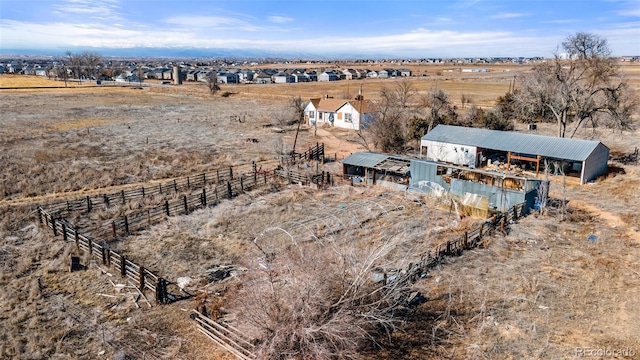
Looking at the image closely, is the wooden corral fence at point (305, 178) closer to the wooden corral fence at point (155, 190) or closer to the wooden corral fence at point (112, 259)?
the wooden corral fence at point (155, 190)

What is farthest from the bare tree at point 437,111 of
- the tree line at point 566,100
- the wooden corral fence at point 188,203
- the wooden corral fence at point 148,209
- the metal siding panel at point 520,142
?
the wooden corral fence at point 188,203

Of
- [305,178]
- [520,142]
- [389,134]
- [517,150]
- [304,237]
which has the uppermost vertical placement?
[520,142]

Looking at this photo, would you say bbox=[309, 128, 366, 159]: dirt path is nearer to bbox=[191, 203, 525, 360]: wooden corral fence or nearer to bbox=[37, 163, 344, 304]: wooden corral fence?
bbox=[37, 163, 344, 304]: wooden corral fence

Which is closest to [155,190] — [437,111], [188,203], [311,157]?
[188,203]

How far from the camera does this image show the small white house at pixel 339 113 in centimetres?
4930

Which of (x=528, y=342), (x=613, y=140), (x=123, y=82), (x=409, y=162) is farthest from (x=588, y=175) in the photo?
(x=123, y=82)

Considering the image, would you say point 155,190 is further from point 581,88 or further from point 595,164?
point 581,88

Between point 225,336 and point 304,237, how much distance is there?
8.02 meters

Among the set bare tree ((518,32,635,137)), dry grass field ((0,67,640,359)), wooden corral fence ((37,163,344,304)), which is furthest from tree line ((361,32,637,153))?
wooden corral fence ((37,163,344,304))

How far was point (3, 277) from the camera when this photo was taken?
16.2 meters

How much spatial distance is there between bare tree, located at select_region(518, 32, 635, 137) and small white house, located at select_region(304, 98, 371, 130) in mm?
15707

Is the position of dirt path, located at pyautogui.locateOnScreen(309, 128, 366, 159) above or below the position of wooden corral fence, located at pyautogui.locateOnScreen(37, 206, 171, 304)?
above

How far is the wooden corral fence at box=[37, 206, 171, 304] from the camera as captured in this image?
14836 millimetres

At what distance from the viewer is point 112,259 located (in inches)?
672
